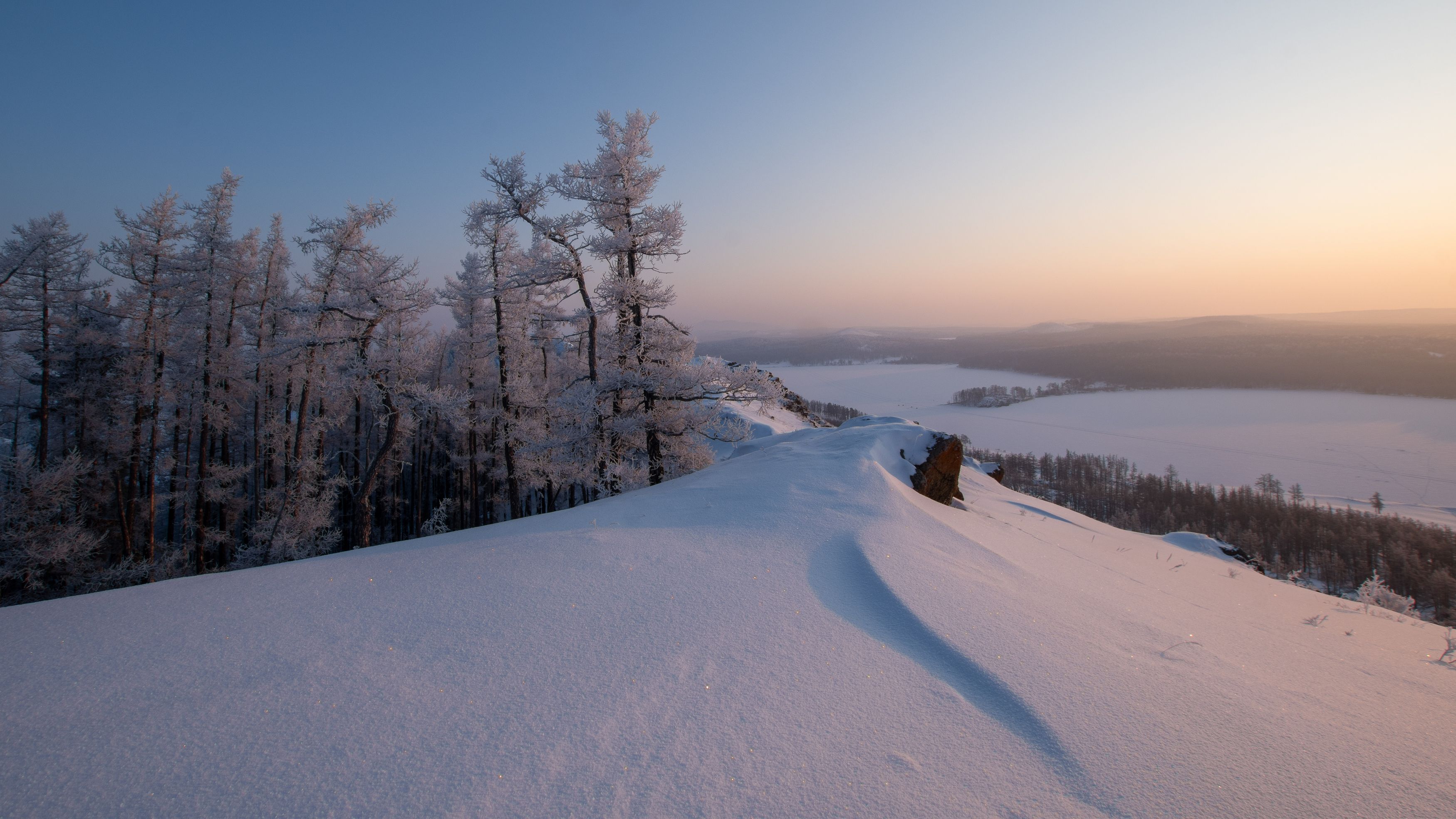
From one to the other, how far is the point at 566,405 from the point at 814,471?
6.18 m

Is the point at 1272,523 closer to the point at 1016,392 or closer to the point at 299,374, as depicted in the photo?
the point at 299,374

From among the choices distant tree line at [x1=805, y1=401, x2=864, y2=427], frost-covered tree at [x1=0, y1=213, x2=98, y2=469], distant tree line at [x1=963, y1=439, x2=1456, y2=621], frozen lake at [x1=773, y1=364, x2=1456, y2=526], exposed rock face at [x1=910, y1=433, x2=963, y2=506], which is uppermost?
frost-covered tree at [x1=0, y1=213, x2=98, y2=469]

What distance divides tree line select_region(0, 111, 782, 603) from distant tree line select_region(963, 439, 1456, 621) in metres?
21.4

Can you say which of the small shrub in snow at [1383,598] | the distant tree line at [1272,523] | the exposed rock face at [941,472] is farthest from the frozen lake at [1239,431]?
the exposed rock face at [941,472]

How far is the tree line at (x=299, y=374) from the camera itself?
39.4 feet

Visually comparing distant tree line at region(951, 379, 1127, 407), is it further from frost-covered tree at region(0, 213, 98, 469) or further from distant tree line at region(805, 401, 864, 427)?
frost-covered tree at region(0, 213, 98, 469)

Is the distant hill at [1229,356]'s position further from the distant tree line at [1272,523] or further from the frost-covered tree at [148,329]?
the frost-covered tree at [148,329]

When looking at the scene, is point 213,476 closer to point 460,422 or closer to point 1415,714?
point 460,422

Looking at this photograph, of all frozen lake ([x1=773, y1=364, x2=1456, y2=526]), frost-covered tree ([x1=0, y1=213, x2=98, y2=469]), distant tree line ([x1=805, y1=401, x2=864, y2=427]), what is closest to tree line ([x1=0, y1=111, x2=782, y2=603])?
frost-covered tree ([x1=0, y1=213, x2=98, y2=469])

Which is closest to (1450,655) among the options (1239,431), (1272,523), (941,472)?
(941,472)

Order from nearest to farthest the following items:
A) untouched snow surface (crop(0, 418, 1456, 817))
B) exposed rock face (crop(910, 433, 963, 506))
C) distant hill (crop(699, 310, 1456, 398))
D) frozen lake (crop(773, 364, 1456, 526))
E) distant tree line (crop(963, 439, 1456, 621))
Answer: untouched snow surface (crop(0, 418, 1456, 817)), exposed rock face (crop(910, 433, 963, 506)), distant tree line (crop(963, 439, 1456, 621)), frozen lake (crop(773, 364, 1456, 526)), distant hill (crop(699, 310, 1456, 398))

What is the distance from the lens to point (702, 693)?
3.06 metres

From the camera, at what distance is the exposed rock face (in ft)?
31.4

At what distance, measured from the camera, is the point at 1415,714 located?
10.9 ft
